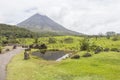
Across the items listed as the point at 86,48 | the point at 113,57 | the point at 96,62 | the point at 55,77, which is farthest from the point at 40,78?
the point at 86,48

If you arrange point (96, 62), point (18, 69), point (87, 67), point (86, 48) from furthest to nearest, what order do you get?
1. point (86, 48)
2. point (96, 62)
3. point (87, 67)
4. point (18, 69)

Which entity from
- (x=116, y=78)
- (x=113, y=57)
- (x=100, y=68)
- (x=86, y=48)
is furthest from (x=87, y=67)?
(x=86, y=48)

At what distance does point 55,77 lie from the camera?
41.5 metres

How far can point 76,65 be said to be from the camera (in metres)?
51.9

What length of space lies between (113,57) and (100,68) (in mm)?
11844

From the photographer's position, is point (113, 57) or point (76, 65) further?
point (113, 57)

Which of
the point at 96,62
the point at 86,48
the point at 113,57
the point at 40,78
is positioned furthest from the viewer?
the point at 86,48

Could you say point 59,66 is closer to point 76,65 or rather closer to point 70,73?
point 76,65

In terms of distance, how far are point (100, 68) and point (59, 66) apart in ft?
26.9

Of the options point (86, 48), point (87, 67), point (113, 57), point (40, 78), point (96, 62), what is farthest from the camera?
point (86, 48)

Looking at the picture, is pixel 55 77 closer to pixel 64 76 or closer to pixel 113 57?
pixel 64 76

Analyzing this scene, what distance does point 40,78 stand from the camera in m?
39.9

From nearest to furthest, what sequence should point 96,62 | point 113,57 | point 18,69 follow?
point 18,69, point 96,62, point 113,57

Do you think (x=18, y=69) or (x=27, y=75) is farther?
(x=18, y=69)
